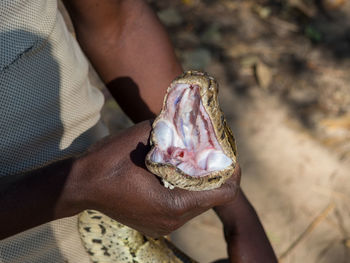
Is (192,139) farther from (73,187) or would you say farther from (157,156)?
(73,187)

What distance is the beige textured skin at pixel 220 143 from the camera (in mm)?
1481

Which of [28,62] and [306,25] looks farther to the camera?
[306,25]

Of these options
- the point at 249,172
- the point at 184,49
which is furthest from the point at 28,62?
the point at 184,49

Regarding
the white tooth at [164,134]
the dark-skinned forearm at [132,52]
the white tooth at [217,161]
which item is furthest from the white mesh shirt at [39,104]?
the white tooth at [217,161]

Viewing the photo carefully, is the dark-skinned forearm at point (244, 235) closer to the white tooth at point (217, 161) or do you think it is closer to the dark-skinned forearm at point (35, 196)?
the white tooth at point (217, 161)

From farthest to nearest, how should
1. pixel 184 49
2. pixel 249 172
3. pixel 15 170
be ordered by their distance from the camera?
pixel 184 49, pixel 249 172, pixel 15 170

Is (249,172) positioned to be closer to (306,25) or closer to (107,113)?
(107,113)

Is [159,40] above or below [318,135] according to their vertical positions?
above

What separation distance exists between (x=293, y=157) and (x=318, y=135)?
0.33 m

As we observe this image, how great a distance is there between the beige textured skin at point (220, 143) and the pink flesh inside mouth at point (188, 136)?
0.6 inches

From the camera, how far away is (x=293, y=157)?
393cm

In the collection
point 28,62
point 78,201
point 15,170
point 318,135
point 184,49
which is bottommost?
point 318,135

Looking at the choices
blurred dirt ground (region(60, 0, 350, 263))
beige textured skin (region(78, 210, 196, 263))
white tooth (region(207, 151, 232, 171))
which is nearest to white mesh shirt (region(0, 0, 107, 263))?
beige textured skin (region(78, 210, 196, 263))

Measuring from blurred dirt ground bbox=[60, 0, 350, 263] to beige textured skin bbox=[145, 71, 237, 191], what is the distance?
185cm
